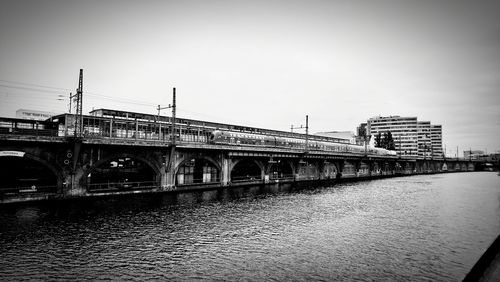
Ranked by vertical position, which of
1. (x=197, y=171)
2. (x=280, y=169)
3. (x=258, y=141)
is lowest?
(x=280, y=169)

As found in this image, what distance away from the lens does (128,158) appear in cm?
5641

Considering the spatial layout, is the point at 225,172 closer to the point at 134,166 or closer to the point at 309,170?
the point at 134,166

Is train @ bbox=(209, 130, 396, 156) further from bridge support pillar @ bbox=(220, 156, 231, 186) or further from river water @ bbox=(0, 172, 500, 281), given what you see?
river water @ bbox=(0, 172, 500, 281)

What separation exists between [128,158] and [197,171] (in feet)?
48.7

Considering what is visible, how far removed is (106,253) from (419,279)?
1959 centimetres

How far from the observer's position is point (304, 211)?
35344 mm

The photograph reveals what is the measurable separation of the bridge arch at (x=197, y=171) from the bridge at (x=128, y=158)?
0.50ft

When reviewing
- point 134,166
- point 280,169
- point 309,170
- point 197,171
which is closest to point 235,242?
point 197,171

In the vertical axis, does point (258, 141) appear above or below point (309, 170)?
above

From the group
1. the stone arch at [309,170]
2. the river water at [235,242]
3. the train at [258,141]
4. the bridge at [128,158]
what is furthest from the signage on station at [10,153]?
the stone arch at [309,170]

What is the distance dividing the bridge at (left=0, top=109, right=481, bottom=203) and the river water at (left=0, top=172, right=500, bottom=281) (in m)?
4.83

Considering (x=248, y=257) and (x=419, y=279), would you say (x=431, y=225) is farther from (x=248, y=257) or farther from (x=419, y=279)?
(x=248, y=257)

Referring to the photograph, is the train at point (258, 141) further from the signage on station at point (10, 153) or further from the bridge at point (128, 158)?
the signage on station at point (10, 153)

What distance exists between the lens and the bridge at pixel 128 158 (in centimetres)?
3434
